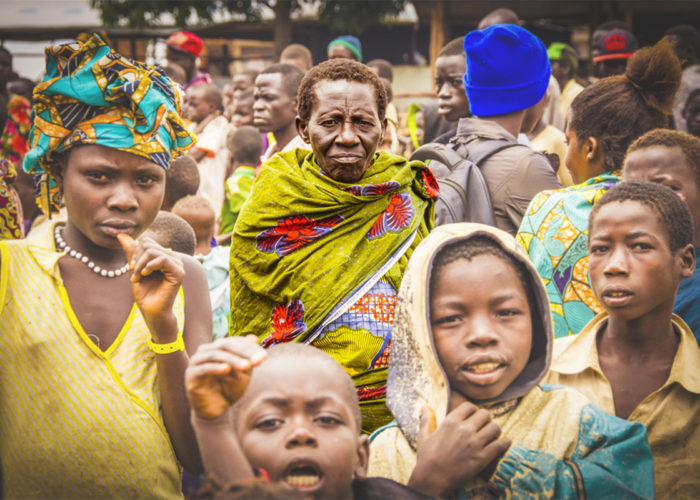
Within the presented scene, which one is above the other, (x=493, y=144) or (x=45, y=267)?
(x=493, y=144)

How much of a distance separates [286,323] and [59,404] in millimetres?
993

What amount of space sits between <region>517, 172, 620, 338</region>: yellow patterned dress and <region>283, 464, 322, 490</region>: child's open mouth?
1628 mm

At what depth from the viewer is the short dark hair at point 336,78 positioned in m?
3.15

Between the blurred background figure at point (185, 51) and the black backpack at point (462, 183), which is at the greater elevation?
the blurred background figure at point (185, 51)

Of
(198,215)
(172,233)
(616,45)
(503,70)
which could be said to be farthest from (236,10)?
(503,70)

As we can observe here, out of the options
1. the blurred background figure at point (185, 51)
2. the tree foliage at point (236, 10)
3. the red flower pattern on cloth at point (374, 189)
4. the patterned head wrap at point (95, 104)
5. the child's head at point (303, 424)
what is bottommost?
the child's head at point (303, 424)

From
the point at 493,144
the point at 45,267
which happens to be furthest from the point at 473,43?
the point at 45,267

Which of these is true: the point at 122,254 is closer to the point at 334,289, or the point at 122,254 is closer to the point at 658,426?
the point at 334,289

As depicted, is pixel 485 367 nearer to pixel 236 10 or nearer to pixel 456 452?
pixel 456 452

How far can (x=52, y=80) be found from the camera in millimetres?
2537

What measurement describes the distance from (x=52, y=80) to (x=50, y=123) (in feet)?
0.48

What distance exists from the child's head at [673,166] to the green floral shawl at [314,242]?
3.04 feet

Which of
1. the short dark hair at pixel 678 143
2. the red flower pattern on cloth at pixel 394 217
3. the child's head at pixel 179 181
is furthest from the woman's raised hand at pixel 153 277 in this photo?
the child's head at pixel 179 181

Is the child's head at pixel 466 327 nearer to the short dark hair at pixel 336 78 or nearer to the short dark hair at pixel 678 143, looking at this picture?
the short dark hair at pixel 336 78
